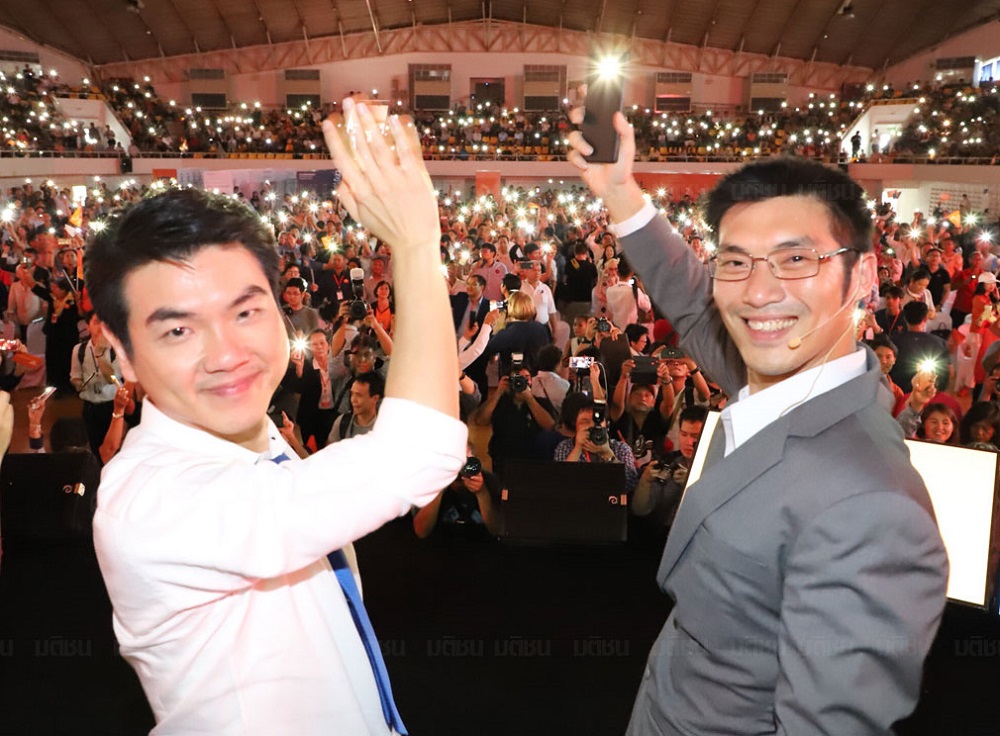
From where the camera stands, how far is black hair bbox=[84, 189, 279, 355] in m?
1.17

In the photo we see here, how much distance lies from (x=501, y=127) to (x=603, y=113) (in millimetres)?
27418

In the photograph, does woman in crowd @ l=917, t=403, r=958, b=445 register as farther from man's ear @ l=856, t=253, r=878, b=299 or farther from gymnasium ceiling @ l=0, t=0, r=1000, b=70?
gymnasium ceiling @ l=0, t=0, r=1000, b=70

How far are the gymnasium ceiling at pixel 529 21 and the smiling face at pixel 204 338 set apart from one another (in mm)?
25742

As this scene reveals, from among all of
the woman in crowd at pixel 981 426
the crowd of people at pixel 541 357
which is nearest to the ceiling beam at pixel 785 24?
the crowd of people at pixel 541 357

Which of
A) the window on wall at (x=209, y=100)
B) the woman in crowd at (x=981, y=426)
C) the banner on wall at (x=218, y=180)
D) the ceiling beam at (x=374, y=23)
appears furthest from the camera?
the window on wall at (x=209, y=100)

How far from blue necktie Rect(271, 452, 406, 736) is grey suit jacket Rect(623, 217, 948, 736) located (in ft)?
1.66

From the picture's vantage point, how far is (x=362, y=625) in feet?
4.36

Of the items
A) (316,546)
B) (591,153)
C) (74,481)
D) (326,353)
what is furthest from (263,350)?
(326,353)

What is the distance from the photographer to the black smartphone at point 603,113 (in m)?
1.36

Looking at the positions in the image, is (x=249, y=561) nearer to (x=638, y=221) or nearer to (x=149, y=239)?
(x=149, y=239)

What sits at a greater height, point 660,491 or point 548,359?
point 548,359

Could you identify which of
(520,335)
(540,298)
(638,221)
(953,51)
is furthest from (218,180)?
(953,51)

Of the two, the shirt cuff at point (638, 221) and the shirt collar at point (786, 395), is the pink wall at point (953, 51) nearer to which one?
the shirt cuff at point (638, 221)

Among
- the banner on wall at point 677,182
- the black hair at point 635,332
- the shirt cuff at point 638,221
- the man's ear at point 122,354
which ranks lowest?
the black hair at point 635,332
